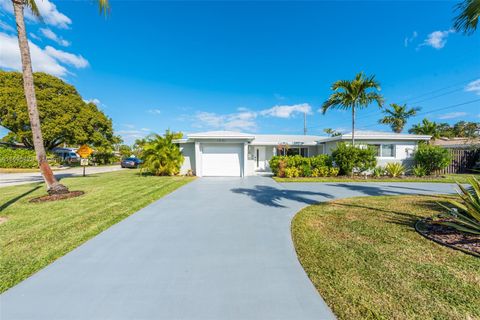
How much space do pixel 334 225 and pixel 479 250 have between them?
84.3 inches

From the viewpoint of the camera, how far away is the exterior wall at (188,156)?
545 inches

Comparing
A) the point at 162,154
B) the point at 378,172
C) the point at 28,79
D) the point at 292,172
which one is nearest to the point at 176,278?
the point at 28,79

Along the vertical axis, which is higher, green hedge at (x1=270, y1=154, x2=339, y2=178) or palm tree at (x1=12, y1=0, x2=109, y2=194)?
palm tree at (x1=12, y1=0, x2=109, y2=194)

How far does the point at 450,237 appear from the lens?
3.55m

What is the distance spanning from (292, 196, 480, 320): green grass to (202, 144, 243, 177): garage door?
877 centimetres

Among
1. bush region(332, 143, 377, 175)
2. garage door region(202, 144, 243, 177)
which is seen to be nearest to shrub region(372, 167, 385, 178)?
bush region(332, 143, 377, 175)

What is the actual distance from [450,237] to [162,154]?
13007 mm

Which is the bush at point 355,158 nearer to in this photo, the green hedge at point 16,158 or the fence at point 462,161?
the fence at point 462,161

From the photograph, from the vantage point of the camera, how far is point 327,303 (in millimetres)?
2100

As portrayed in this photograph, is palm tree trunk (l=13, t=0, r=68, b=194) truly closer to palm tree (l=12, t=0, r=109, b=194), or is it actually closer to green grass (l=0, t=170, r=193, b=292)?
palm tree (l=12, t=0, r=109, b=194)

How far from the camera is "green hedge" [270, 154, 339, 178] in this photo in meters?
12.4

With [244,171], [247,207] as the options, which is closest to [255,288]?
[247,207]

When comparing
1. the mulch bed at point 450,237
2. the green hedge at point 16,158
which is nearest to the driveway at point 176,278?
the mulch bed at point 450,237

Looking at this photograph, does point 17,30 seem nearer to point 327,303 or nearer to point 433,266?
point 327,303
